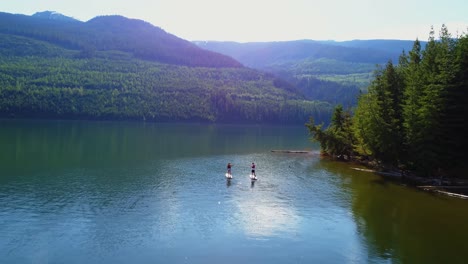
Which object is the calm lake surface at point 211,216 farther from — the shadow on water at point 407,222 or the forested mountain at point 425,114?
the forested mountain at point 425,114

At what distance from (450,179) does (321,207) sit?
87.0 feet

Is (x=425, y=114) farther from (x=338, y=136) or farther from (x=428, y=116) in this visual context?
(x=338, y=136)

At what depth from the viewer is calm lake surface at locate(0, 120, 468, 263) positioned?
3030 centimetres

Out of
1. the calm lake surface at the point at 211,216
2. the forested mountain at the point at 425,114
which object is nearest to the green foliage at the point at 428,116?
the forested mountain at the point at 425,114

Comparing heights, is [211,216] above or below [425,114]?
below

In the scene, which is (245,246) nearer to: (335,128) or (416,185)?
(416,185)

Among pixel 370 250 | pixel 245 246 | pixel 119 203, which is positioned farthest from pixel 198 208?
pixel 370 250

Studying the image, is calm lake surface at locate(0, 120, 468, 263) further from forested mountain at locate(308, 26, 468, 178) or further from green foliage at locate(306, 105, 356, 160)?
green foliage at locate(306, 105, 356, 160)

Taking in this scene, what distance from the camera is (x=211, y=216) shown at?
3975 centimetres

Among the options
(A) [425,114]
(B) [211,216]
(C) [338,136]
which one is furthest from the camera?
(C) [338,136]

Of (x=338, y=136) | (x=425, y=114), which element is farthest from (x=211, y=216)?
(x=338, y=136)

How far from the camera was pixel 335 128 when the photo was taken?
301ft

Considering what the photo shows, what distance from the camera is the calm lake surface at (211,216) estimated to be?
3030 cm

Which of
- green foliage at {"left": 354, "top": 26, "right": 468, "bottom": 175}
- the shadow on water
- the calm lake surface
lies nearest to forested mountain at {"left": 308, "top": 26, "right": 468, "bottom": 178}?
green foliage at {"left": 354, "top": 26, "right": 468, "bottom": 175}
